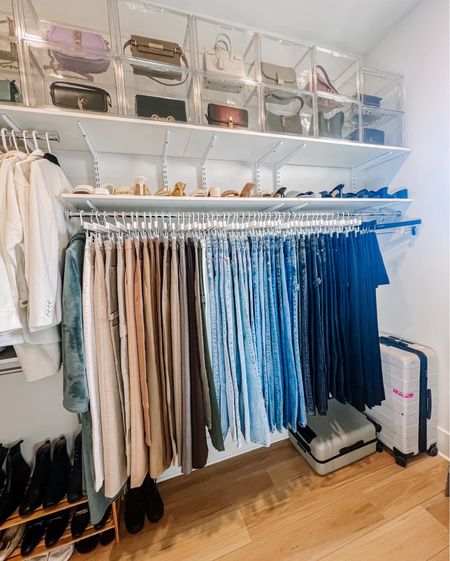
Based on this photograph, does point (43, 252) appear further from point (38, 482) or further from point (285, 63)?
point (285, 63)

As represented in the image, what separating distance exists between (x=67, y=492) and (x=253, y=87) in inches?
85.3

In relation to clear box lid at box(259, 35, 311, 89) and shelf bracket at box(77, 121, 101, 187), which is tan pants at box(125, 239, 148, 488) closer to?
shelf bracket at box(77, 121, 101, 187)

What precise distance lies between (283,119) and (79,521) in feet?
7.37

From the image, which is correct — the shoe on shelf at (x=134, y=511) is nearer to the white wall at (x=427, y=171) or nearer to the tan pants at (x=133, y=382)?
the tan pants at (x=133, y=382)

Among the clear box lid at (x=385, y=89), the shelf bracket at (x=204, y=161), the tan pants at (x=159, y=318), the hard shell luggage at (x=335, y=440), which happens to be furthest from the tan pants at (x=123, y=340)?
the clear box lid at (x=385, y=89)

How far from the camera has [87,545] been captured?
3.82ft

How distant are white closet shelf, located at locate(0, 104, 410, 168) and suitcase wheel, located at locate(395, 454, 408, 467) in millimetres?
1886

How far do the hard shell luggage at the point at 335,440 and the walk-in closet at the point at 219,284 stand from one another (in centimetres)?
1

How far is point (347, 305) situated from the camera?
1.29 metres

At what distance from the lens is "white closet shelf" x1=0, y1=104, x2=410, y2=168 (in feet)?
3.26

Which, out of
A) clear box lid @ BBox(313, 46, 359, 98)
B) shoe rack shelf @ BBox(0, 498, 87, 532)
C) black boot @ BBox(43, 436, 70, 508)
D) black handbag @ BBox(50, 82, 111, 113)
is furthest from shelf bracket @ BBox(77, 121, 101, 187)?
shoe rack shelf @ BBox(0, 498, 87, 532)

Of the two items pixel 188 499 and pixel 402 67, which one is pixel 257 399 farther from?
pixel 402 67

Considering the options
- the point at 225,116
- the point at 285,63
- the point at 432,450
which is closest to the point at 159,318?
the point at 225,116

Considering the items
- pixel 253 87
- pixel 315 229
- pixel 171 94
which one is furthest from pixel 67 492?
pixel 253 87
